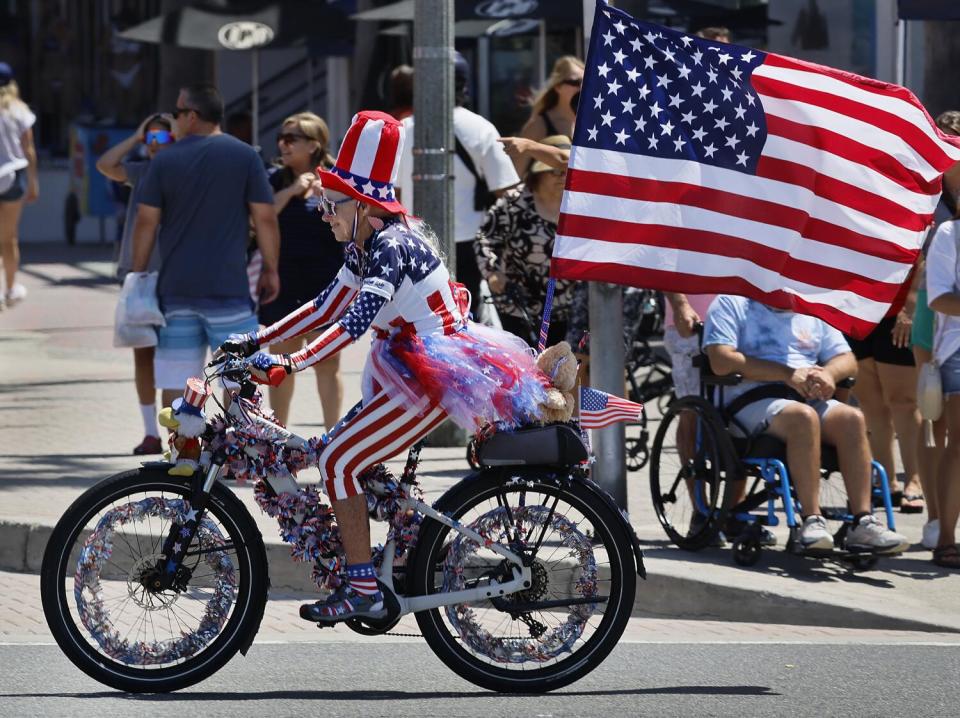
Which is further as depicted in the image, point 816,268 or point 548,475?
point 816,268

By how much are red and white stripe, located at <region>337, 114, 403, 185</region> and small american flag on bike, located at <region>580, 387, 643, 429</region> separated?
3.61 feet

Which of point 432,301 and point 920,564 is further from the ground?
point 432,301

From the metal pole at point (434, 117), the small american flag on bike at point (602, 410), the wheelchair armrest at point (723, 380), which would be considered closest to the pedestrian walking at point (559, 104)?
the metal pole at point (434, 117)

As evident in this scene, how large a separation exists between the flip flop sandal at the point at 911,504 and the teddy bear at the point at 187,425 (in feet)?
15.1

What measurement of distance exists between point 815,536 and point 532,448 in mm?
2056

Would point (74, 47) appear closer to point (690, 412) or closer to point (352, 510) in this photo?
point (690, 412)

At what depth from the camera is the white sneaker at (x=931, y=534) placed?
848 centimetres

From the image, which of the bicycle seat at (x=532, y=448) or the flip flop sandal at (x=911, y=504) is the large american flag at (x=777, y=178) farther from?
the flip flop sandal at (x=911, y=504)

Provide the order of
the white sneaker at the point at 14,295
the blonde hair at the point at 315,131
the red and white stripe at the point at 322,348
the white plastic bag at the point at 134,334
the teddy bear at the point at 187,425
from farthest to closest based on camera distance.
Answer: the white sneaker at the point at 14,295, the blonde hair at the point at 315,131, the white plastic bag at the point at 134,334, the teddy bear at the point at 187,425, the red and white stripe at the point at 322,348

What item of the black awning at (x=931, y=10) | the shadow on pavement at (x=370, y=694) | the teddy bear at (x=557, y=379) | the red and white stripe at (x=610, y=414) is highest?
the black awning at (x=931, y=10)

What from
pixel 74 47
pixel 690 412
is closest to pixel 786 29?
pixel 690 412

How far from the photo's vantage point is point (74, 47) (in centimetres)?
3098

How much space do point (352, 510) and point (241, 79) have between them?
24.4 metres

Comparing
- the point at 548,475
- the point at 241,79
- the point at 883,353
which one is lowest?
the point at 241,79
